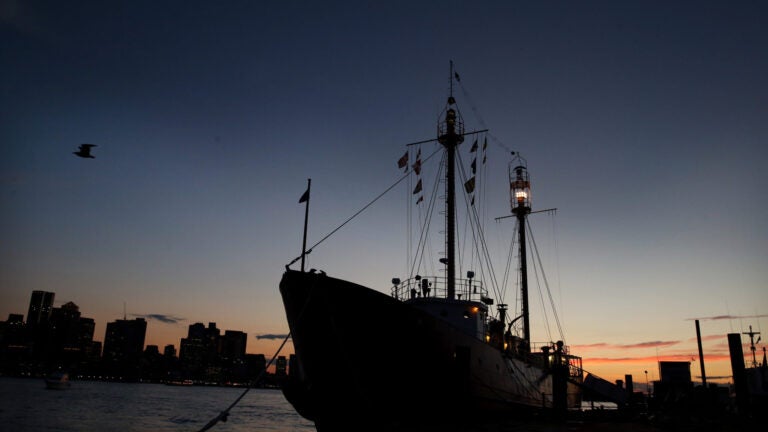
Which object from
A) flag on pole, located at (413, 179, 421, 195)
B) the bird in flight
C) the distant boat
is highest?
flag on pole, located at (413, 179, 421, 195)

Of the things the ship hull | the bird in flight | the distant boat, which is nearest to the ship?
the ship hull

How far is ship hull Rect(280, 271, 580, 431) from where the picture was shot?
1524 cm

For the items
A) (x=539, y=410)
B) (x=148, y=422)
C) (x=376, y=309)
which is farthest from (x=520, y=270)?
(x=148, y=422)

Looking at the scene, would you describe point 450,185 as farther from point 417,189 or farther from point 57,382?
point 57,382

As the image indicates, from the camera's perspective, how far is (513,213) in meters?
42.7

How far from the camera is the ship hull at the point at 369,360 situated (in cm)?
1524

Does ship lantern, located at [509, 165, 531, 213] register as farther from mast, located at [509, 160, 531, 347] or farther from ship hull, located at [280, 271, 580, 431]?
ship hull, located at [280, 271, 580, 431]

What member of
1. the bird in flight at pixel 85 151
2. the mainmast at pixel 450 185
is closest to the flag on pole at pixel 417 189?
the mainmast at pixel 450 185

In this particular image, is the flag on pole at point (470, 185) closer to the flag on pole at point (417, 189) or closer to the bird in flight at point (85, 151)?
the flag on pole at point (417, 189)

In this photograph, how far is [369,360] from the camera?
15281mm

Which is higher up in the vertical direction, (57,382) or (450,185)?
(450,185)

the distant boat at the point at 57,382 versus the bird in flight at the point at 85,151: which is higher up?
the bird in flight at the point at 85,151

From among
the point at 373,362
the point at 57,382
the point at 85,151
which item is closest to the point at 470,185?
the point at 373,362

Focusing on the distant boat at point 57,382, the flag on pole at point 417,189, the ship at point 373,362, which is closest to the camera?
the ship at point 373,362
